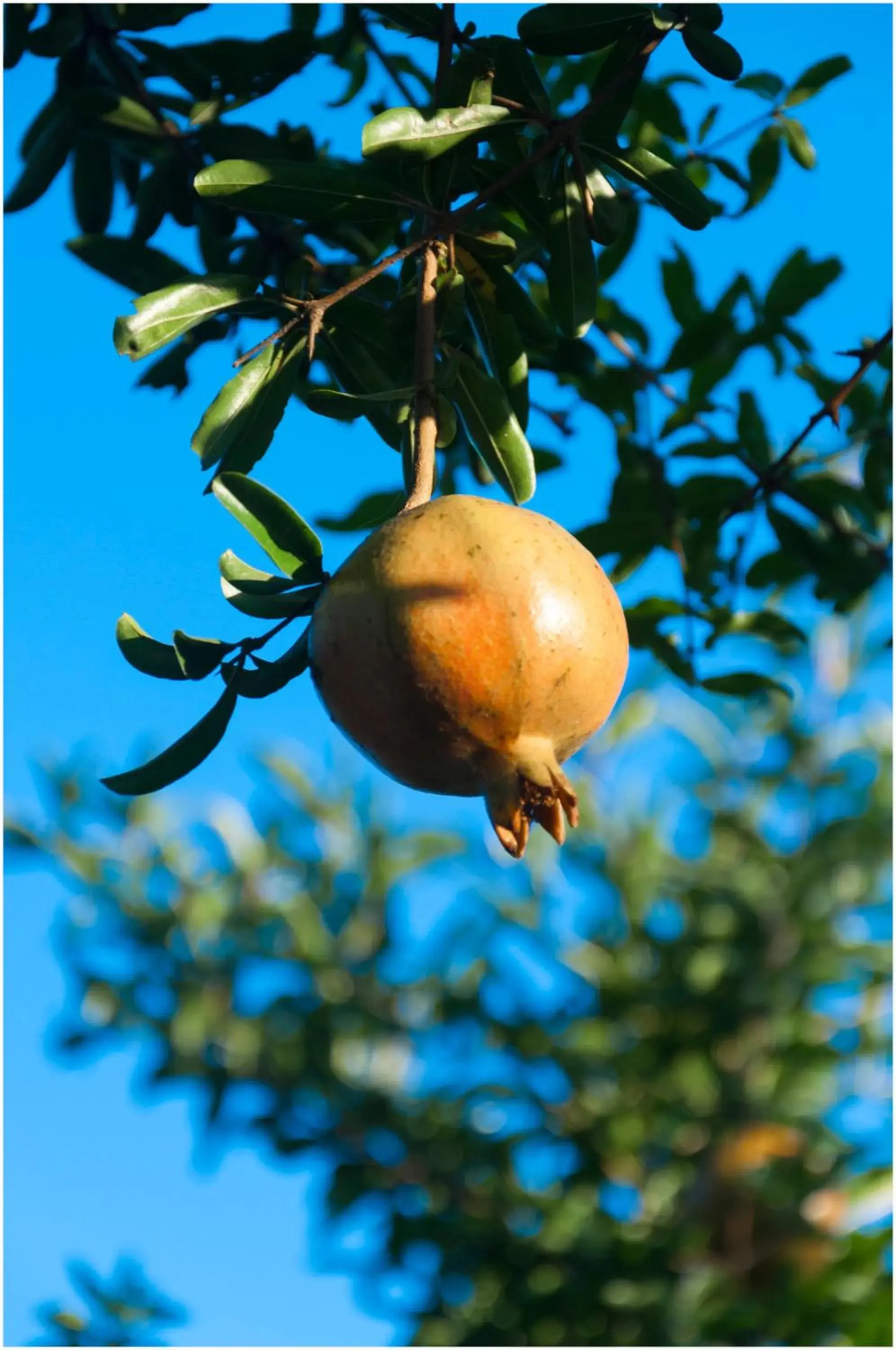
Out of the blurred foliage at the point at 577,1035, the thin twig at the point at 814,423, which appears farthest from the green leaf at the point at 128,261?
the blurred foliage at the point at 577,1035

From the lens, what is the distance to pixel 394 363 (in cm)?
128

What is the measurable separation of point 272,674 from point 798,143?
4.10 feet

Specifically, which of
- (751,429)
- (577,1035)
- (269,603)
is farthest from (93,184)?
(577,1035)

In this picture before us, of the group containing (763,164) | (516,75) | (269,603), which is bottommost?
(269,603)

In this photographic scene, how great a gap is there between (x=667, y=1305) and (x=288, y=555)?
3526 mm

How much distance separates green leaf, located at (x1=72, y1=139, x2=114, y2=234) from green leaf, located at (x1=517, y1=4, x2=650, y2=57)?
78 centimetres

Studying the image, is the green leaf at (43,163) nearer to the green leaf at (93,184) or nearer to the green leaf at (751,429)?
the green leaf at (93,184)

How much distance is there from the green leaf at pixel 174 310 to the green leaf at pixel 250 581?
0.18 meters

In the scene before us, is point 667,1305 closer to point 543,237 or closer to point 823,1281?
point 823,1281

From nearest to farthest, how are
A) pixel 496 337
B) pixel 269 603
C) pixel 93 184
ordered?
pixel 269 603, pixel 496 337, pixel 93 184

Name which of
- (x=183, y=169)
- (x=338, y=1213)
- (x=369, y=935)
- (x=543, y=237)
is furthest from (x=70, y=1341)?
(x=543, y=237)

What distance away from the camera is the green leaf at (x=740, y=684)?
1.74m

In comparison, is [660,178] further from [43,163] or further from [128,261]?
[43,163]

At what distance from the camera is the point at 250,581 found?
106 cm
